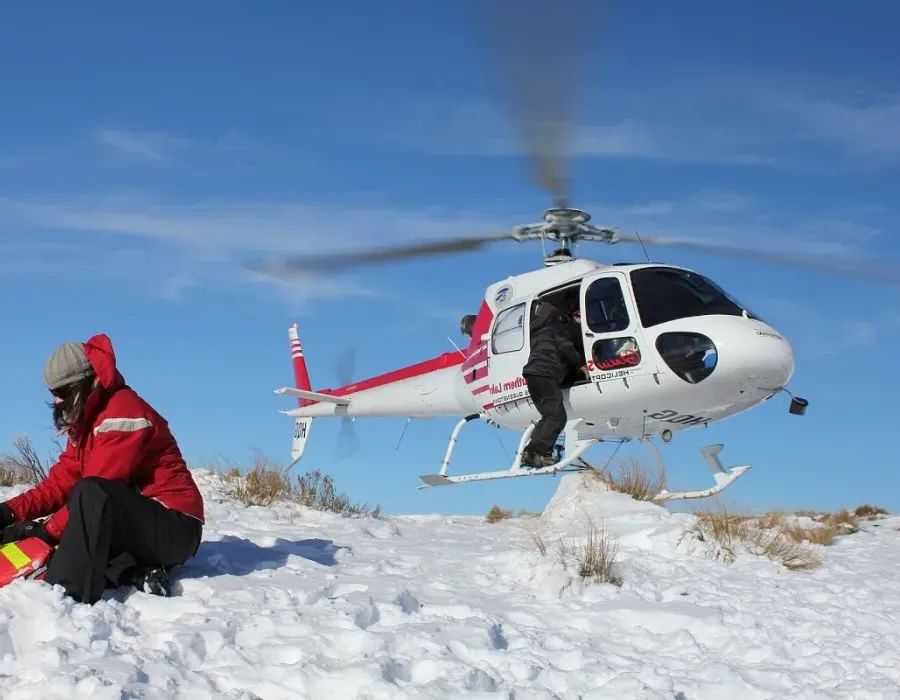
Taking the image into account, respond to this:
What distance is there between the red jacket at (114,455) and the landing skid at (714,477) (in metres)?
6.17

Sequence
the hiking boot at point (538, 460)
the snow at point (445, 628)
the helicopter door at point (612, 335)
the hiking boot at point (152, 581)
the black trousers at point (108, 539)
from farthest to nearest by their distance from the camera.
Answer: the hiking boot at point (538, 460) → the helicopter door at point (612, 335) → the hiking boot at point (152, 581) → the black trousers at point (108, 539) → the snow at point (445, 628)

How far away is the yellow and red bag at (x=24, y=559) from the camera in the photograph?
4.69 m

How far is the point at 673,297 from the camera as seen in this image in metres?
9.61

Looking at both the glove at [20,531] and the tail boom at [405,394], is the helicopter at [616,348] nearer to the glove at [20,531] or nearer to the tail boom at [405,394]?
the tail boom at [405,394]

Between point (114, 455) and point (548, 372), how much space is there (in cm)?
583

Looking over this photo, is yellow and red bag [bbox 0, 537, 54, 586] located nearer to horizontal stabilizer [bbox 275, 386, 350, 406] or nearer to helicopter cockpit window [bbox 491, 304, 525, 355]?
helicopter cockpit window [bbox 491, 304, 525, 355]

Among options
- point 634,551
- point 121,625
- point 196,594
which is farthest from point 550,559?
point 121,625

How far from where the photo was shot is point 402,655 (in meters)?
4.32

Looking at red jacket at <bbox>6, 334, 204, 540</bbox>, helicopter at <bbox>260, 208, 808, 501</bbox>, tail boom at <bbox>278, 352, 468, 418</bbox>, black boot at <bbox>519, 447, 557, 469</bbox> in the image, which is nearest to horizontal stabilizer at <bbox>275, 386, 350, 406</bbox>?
tail boom at <bbox>278, 352, 468, 418</bbox>

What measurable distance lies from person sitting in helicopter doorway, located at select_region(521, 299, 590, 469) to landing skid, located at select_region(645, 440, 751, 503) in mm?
1363

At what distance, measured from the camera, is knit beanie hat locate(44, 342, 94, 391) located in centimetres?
496

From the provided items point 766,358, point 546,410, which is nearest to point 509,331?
point 546,410

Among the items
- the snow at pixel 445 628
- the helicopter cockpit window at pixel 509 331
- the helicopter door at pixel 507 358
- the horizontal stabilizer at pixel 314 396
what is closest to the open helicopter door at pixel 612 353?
the helicopter door at pixel 507 358

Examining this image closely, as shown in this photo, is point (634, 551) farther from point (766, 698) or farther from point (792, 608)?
point (766, 698)
